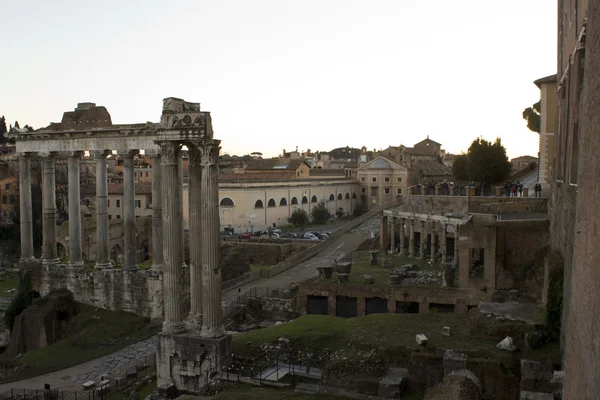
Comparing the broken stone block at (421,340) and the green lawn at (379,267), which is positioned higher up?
the broken stone block at (421,340)

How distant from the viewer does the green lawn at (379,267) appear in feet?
89.3

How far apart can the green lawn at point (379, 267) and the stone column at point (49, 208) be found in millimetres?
12223

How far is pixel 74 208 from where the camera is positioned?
23.4 meters

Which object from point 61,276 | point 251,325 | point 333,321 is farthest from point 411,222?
point 61,276

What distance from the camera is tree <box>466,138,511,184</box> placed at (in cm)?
4097

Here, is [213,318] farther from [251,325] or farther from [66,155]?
[66,155]

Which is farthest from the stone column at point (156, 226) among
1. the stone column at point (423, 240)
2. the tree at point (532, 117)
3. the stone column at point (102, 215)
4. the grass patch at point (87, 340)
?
the tree at point (532, 117)

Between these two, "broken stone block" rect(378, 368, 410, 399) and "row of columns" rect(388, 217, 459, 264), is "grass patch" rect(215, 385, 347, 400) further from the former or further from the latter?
"row of columns" rect(388, 217, 459, 264)

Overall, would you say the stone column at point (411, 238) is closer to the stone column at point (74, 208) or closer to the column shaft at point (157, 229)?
the column shaft at point (157, 229)

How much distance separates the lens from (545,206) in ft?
90.0

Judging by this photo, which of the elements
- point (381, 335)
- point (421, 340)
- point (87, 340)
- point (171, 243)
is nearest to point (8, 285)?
point (87, 340)

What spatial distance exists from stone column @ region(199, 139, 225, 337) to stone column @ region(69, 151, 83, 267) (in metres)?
11.2

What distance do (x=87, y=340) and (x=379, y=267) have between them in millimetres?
15997

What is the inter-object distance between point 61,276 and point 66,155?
511 centimetres
